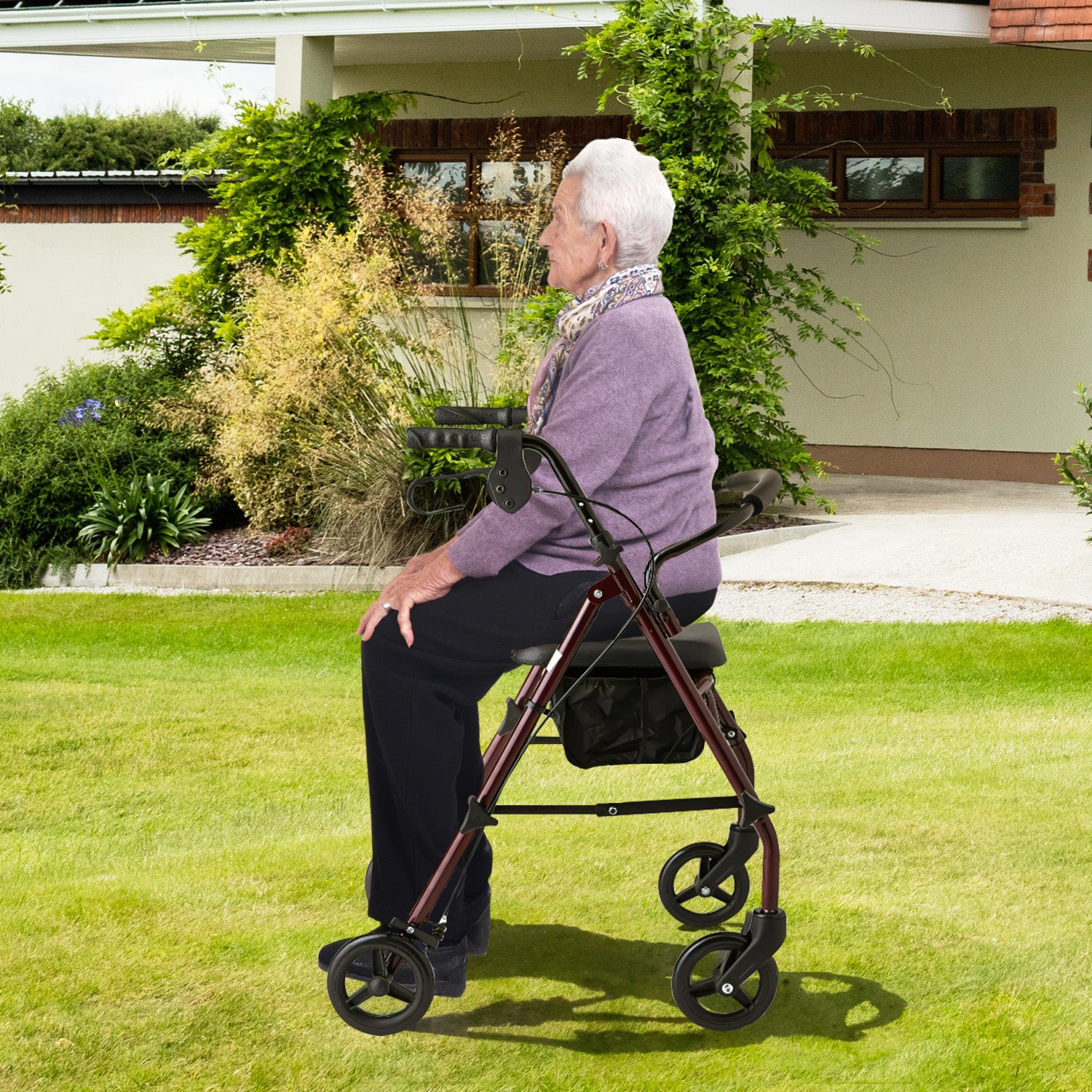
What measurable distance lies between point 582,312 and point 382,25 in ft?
32.3

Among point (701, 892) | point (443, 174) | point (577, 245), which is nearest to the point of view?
point (577, 245)

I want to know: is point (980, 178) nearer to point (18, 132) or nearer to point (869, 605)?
point (869, 605)

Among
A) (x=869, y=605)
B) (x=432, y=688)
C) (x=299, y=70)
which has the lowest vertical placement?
(x=869, y=605)

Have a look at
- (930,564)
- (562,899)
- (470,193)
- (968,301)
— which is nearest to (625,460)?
(562,899)

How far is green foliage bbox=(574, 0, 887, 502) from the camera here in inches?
423

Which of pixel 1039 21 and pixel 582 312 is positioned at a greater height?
pixel 1039 21

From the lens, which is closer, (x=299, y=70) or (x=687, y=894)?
(x=687, y=894)

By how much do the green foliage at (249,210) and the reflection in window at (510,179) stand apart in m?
1.35

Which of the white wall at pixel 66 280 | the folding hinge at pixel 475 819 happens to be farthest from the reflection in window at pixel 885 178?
the folding hinge at pixel 475 819

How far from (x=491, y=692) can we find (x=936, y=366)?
25.4 feet

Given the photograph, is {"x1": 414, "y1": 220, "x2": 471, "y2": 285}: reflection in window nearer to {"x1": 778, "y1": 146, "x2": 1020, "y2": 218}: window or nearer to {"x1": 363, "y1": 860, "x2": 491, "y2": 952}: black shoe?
{"x1": 778, "y1": 146, "x2": 1020, "y2": 218}: window

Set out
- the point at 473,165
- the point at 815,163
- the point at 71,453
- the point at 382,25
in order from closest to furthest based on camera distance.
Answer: the point at 71,453, the point at 382,25, the point at 815,163, the point at 473,165

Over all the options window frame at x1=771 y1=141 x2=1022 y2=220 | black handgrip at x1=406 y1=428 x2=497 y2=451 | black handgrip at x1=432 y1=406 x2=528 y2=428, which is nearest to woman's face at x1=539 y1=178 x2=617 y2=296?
black handgrip at x1=432 y1=406 x2=528 y2=428

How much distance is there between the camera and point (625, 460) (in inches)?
123
